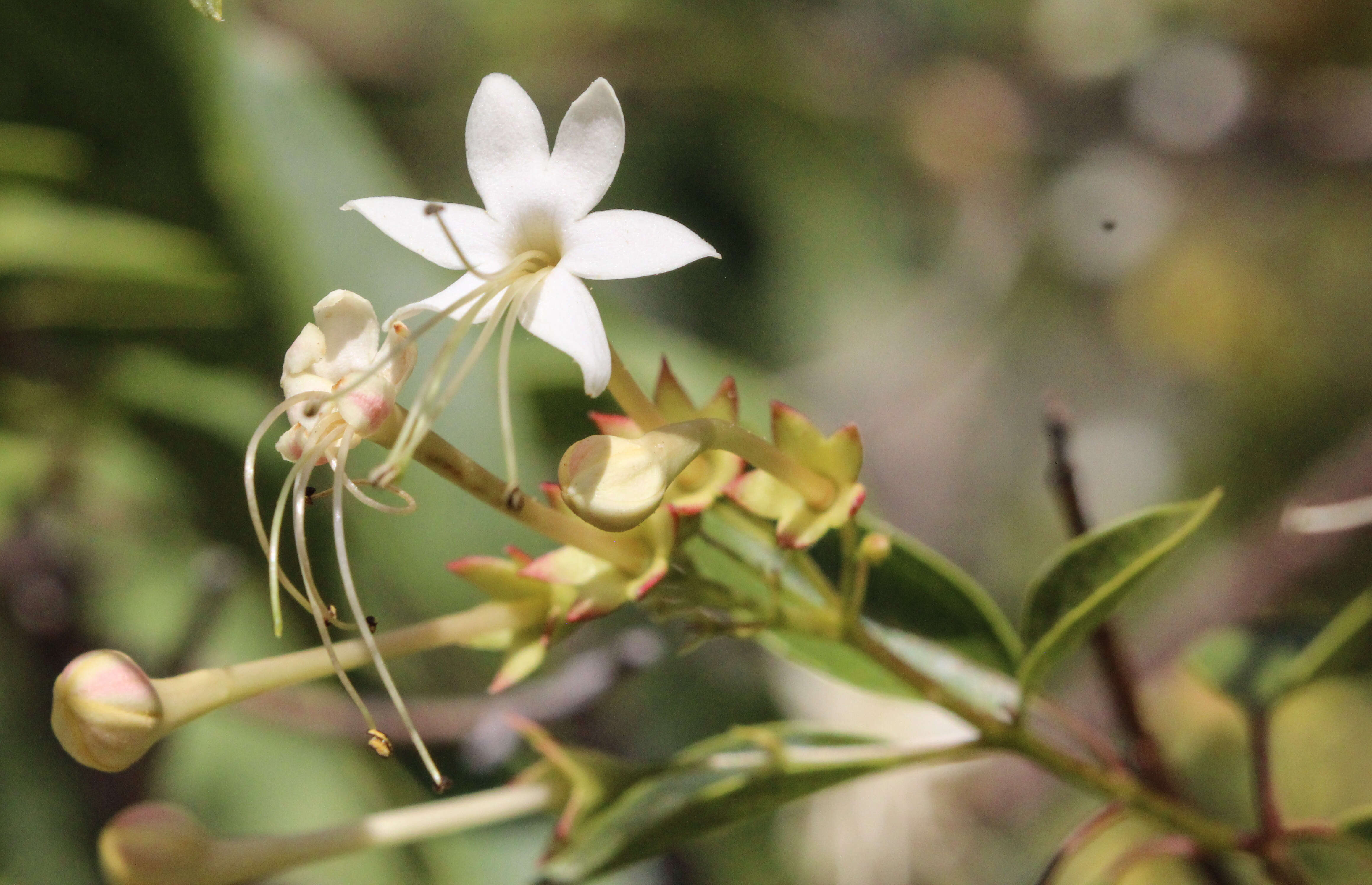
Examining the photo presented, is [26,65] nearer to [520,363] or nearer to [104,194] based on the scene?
[104,194]

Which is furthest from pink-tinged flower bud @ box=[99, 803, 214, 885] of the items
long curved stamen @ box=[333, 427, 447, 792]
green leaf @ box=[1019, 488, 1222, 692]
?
green leaf @ box=[1019, 488, 1222, 692]

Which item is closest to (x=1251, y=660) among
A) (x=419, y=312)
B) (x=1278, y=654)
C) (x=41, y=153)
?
(x=1278, y=654)

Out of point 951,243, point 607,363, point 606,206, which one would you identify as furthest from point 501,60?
point 607,363

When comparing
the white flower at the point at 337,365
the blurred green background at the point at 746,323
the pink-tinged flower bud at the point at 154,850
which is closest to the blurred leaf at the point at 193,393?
the blurred green background at the point at 746,323

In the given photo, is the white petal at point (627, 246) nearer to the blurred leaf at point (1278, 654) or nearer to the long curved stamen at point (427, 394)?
the long curved stamen at point (427, 394)

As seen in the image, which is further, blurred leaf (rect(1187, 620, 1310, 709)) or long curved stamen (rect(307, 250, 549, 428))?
blurred leaf (rect(1187, 620, 1310, 709))

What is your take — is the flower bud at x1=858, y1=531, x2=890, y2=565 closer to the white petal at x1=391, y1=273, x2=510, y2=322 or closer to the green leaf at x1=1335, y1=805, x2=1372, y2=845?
the white petal at x1=391, y1=273, x2=510, y2=322
